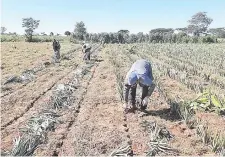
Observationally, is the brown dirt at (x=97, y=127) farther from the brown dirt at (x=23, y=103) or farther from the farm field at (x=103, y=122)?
the brown dirt at (x=23, y=103)

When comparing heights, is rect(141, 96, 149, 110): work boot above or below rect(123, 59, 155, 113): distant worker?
below

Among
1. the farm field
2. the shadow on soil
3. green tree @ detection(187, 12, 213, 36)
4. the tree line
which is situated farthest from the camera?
green tree @ detection(187, 12, 213, 36)

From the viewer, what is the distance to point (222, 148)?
5410mm

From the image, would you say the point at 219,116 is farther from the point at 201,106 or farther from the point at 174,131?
the point at 174,131

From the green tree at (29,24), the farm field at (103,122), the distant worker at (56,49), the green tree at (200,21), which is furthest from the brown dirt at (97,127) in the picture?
the green tree at (200,21)

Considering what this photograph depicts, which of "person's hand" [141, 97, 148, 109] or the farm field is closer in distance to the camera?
the farm field

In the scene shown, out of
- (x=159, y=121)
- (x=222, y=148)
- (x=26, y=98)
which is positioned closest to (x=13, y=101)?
(x=26, y=98)

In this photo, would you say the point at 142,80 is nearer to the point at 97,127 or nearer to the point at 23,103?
the point at 97,127

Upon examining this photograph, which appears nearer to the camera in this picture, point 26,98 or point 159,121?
point 159,121

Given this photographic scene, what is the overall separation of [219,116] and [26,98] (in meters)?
4.73

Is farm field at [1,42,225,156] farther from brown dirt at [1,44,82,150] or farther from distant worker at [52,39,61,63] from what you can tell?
distant worker at [52,39,61,63]

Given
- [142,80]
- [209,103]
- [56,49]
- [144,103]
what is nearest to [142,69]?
[142,80]

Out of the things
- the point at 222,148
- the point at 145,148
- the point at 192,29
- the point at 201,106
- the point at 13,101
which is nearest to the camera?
the point at 222,148

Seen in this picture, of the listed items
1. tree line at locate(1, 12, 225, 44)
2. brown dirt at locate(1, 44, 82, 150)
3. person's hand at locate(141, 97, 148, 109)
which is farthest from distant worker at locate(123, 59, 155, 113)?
tree line at locate(1, 12, 225, 44)
